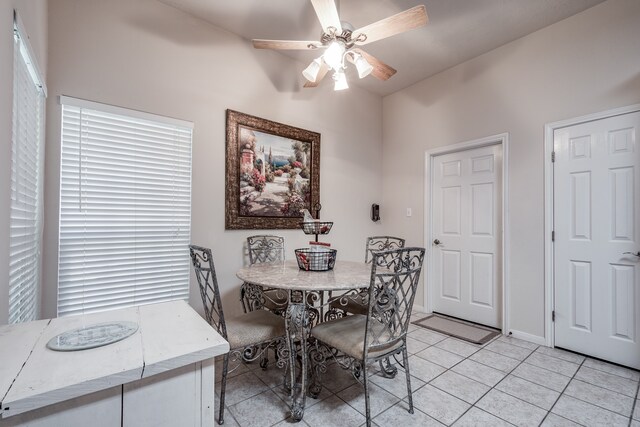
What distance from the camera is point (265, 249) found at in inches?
113

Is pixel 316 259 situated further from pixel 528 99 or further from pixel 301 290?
pixel 528 99

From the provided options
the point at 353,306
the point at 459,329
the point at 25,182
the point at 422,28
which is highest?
the point at 422,28

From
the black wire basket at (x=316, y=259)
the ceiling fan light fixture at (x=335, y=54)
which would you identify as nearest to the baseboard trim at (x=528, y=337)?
the black wire basket at (x=316, y=259)

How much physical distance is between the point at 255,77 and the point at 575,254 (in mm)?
3413

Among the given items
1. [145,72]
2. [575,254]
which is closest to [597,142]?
[575,254]

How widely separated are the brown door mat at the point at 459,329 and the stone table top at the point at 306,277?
147cm

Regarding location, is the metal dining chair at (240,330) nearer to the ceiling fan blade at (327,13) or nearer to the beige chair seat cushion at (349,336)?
the beige chair seat cushion at (349,336)

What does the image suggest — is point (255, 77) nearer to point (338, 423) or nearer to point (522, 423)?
point (338, 423)

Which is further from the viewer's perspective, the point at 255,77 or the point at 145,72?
the point at 255,77

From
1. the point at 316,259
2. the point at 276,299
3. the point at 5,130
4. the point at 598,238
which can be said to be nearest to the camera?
the point at 5,130

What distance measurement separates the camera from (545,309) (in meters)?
2.70

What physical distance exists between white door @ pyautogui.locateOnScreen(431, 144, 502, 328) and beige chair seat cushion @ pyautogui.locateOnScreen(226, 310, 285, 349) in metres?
2.38

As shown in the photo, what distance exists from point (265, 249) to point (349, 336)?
1.42 m

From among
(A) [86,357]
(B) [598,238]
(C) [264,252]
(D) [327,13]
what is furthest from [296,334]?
(B) [598,238]
